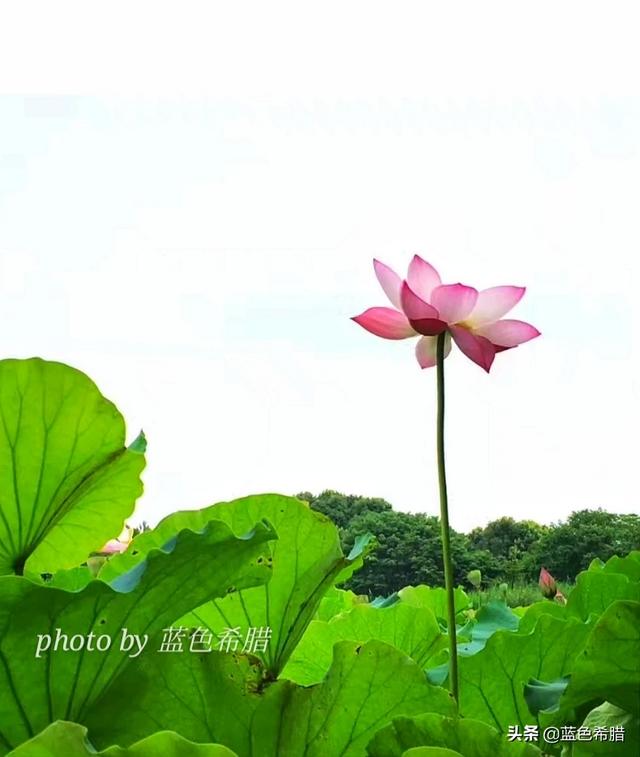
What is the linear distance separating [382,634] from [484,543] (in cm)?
1252

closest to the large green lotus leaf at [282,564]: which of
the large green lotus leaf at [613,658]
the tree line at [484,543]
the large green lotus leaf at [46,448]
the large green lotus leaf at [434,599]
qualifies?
the large green lotus leaf at [46,448]

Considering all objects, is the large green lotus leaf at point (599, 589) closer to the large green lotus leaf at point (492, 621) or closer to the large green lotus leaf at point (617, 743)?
the large green lotus leaf at point (492, 621)

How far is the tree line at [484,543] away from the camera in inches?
464

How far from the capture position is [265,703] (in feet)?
1.48

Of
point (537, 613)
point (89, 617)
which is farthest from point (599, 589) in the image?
point (89, 617)

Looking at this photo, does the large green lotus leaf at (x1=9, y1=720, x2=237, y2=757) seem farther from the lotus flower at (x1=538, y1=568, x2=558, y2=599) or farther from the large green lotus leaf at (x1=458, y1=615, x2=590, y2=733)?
the lotus flower at (x1=538, y1=568, x2=558, y2=599)

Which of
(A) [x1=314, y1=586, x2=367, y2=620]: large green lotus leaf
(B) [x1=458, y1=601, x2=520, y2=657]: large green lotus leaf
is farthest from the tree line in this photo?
(B) [x1=458, y1=601, x2=520, y2=657]: large green lotus leaf

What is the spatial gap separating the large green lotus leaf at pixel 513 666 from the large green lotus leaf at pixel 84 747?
0.82ft

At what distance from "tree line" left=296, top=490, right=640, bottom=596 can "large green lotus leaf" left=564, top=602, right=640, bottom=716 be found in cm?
1119

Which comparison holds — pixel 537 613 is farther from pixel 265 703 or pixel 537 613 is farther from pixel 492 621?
pixel 265 703

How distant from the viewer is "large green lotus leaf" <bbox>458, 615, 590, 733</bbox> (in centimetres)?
56

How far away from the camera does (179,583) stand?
0.45 m

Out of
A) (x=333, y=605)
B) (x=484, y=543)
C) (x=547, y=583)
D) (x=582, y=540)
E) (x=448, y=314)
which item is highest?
(x=448, y=314)

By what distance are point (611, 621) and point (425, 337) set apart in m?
0.35
